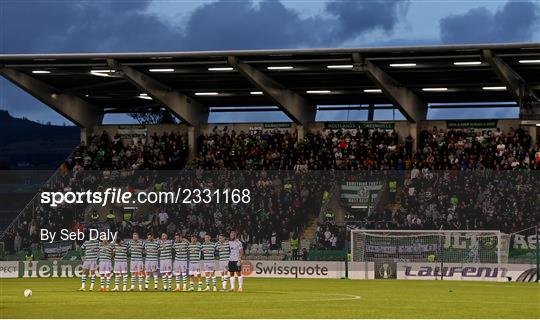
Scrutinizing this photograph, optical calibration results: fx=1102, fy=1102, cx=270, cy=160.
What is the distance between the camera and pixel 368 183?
46.8 m

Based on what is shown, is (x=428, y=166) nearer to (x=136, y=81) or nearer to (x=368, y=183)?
(x=368, y=183)

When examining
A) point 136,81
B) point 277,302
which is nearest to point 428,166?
point 136,81

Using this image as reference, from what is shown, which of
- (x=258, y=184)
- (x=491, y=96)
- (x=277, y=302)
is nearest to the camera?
(x=277, y=302)

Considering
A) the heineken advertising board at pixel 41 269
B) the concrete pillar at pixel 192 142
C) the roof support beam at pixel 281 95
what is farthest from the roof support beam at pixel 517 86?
the heineken advertising board at pixel 41 269

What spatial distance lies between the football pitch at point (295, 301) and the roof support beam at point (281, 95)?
12394mm

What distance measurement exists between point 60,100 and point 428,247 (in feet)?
78.2

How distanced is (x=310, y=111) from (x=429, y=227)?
51.2ft

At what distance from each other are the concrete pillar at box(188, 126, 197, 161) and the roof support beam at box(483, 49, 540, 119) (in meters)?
16.9

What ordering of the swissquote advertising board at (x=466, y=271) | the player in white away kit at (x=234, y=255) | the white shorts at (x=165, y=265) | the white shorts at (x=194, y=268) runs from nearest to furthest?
the player in white away kit at (x=234, y=255)
the white shorts at (x=194, y=268)
the white shorts at (x=165, y=265)
the swissquote advertising board at (x=466, y=271)

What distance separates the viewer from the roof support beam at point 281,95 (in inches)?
1994

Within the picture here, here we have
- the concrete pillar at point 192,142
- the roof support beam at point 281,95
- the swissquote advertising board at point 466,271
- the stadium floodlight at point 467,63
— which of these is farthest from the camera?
the concrete pillar at point 192,142

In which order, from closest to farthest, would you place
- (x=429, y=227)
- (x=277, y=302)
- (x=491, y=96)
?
(x=277, y=302), (x=429, y=227), (x=491, y=96)

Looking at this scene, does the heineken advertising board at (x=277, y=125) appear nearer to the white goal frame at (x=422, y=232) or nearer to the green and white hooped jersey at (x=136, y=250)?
the white goal frame at (x=422, y=232)

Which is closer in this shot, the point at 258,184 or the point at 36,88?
the point at 258,184
